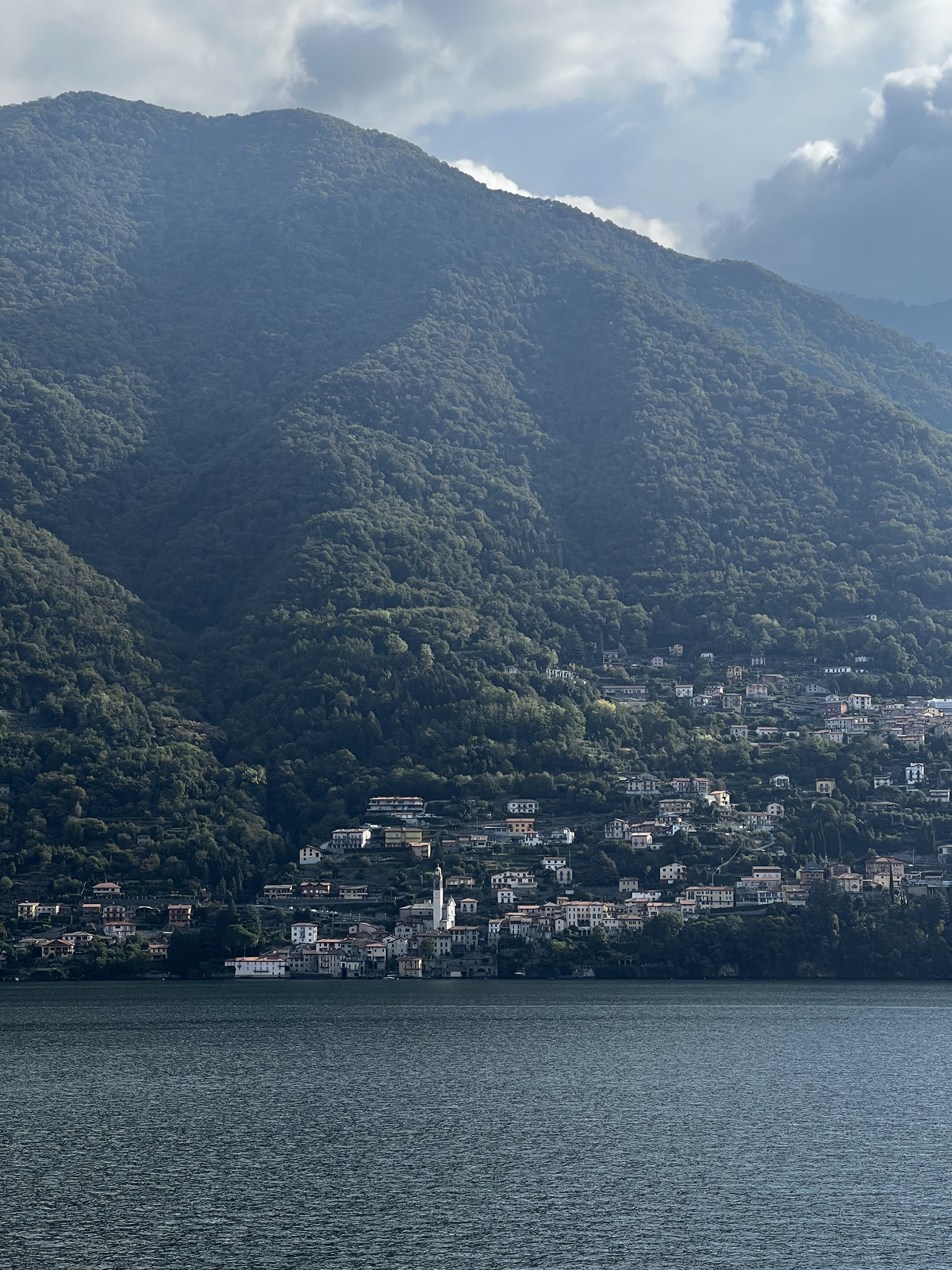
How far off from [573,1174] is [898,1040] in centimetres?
3715

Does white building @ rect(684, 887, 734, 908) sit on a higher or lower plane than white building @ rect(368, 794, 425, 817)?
lower

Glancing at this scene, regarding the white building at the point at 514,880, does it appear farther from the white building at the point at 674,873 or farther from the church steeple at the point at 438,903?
the white building at the point at 674,873

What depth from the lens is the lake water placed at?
40.4 m

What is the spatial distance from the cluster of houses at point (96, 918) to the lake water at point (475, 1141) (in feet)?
90.9

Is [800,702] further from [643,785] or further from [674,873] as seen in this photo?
[674,873]

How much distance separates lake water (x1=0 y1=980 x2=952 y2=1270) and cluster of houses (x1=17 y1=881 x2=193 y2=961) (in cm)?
2770

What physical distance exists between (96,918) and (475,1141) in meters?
77.2

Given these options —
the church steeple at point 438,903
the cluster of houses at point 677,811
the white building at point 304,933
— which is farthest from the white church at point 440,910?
the cluster of houses at point 677,811

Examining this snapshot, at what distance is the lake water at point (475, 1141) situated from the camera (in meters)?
40.4

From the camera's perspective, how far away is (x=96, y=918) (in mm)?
125062

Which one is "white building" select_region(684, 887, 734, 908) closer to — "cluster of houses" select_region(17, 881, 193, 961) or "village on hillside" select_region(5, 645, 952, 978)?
"village on hillside" select_region(5, 645, 952, 978)

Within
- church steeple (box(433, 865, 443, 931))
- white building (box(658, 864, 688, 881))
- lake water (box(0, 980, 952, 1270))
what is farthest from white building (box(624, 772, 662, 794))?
lake water (box(0, 980, 952, 1270))

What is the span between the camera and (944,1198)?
1784 inches

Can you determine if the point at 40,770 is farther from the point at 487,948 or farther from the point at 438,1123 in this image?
the point at 438,1123
